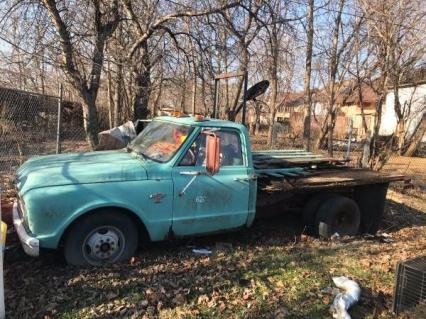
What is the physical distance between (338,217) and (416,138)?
61.5 ft

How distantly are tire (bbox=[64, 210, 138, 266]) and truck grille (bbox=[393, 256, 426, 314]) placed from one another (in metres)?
2.84

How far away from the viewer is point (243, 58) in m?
12.7

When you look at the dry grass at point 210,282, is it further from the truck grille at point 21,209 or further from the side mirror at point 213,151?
Result: the side mirror at point 213,151

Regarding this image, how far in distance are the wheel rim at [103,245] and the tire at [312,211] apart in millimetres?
3061

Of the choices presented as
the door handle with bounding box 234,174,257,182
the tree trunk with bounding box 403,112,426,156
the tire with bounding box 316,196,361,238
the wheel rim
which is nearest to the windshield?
the door handle with bounding box 234,174,257,182

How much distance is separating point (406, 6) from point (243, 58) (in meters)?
7.07

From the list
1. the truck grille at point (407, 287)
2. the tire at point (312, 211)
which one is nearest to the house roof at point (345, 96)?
the tire at point (312, 211)

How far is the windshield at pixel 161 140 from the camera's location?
5454 millimetres

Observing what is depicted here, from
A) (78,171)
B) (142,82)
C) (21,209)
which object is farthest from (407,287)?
(142,82)

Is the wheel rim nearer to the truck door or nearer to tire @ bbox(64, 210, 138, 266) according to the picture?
Result: tire @ bbox(64, 210, 138, 266)

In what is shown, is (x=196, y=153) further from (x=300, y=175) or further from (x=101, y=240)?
(x=300, y=175)

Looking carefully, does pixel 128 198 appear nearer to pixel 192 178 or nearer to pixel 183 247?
pixel 192 178

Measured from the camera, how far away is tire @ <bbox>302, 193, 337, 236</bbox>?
6.73 meters

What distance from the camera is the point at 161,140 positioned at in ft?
18.8
